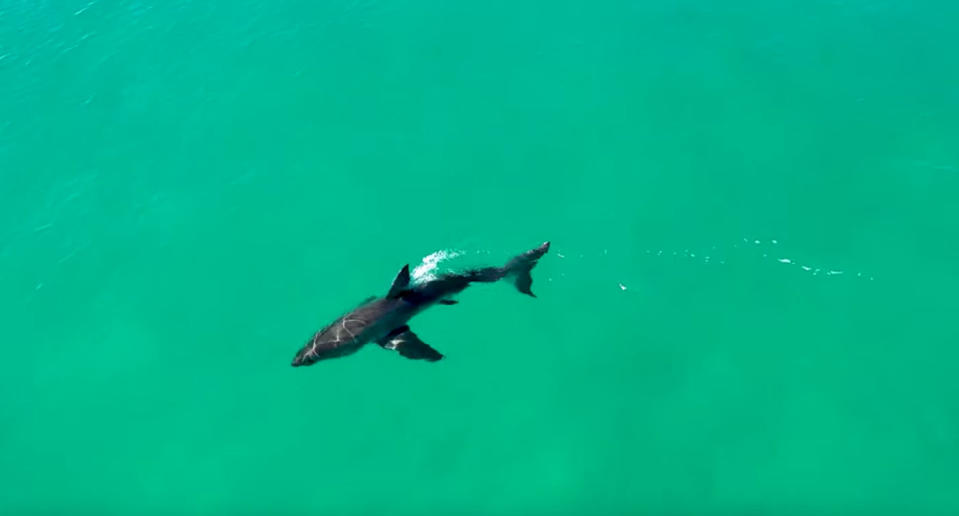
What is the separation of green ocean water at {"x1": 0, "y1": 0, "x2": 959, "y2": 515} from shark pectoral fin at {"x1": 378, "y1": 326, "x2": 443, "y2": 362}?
1534mm

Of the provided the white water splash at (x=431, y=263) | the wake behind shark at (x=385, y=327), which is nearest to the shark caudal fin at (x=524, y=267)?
the wake behind shark at (x=385, y=327)

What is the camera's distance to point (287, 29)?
34.0 metres

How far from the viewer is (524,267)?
2183cm

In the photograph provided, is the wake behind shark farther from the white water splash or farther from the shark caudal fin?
the white water splash

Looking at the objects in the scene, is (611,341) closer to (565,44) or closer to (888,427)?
(888,427)

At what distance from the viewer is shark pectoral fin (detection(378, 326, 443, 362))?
2006 centimetres

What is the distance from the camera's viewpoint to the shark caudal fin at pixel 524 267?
71.2ft

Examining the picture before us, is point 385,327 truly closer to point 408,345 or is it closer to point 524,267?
point 408,345

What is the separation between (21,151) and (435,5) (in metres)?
19.3

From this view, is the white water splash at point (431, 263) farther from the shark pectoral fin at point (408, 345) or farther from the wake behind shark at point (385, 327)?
the shark pectoral fin at point (408, 345)

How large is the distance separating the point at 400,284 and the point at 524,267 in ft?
13.4

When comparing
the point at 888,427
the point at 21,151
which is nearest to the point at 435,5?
the point at 21,151

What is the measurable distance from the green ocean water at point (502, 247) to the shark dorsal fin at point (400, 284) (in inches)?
78.8

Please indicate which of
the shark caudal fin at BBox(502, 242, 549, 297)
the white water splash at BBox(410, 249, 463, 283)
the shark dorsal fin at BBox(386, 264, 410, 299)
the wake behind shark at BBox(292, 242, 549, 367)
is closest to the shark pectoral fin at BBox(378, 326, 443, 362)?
the wake behind shark at BBox(292, 242, 549, 367)
